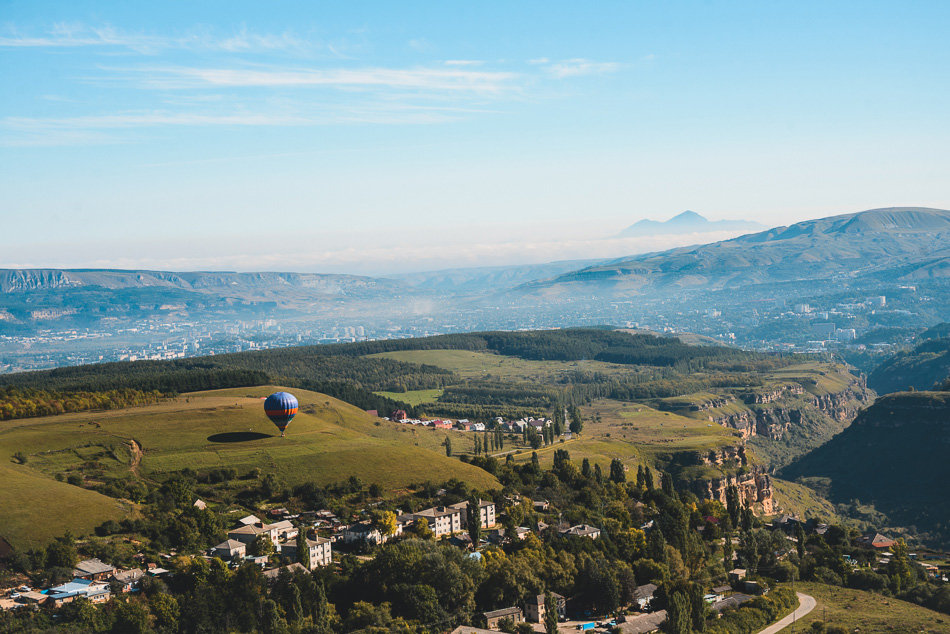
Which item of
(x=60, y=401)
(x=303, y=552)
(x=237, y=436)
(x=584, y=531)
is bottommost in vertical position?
(x=584, y=531)

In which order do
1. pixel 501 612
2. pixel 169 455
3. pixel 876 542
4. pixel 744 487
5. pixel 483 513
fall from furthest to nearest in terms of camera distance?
pixel 744 487 < pixel 169 455 < pixel 876 542 < pixel 483 513 < pixel 501 612

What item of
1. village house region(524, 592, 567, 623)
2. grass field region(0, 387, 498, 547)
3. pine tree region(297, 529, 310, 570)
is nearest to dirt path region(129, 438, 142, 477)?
grass field region(0, 387, 498, 547)

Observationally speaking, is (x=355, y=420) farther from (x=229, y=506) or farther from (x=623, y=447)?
(x=229, y=506)

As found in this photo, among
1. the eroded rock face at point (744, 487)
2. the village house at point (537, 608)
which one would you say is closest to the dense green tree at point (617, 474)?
the eroded rock face at point (744, 487)

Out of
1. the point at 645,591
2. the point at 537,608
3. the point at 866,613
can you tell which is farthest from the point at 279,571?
the point at 866,613

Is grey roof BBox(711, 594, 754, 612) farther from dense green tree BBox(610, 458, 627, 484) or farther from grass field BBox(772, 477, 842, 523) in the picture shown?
grass field BBox(772, 477, 842, 523)

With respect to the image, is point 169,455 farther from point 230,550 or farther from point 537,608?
point 537,608

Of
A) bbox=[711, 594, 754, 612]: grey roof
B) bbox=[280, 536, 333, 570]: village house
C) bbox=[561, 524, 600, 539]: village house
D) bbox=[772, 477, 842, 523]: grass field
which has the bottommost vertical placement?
bbox=[772, 477, 842, 523]: grass field

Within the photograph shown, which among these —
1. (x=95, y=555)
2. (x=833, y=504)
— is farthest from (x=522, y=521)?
(x=833, y=504)
